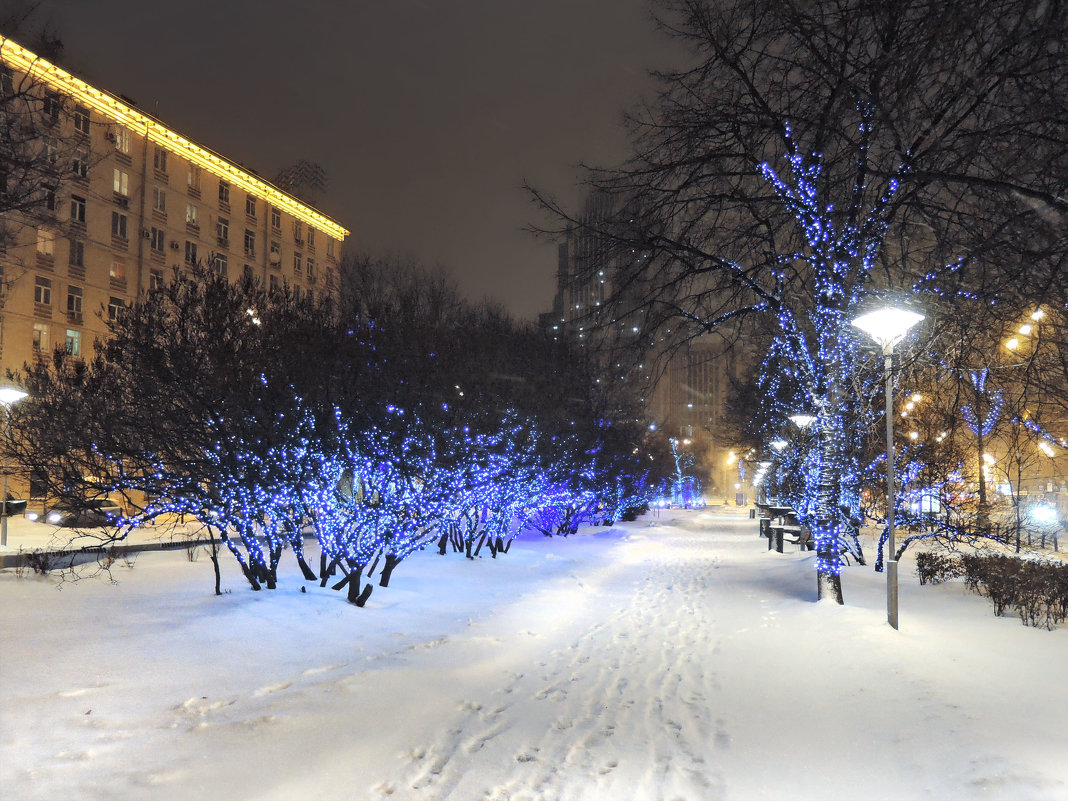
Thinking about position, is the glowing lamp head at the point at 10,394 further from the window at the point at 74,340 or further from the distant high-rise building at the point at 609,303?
the window at the point at 74,340

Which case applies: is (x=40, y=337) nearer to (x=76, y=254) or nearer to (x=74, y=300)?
(x=74, y=300)

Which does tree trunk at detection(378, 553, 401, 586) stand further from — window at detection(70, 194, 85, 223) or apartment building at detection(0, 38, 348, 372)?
window at detection(70, 194, 85, 223)

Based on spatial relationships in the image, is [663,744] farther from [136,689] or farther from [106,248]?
[106,248]

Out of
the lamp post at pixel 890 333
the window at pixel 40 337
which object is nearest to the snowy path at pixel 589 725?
the lamp post at pixel 890 333

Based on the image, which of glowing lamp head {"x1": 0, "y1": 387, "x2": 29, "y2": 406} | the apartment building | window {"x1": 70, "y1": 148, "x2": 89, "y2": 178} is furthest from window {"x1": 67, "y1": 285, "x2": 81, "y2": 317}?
window {"x1": 70, "y1": 148, "x2": 89, "y2": 178}

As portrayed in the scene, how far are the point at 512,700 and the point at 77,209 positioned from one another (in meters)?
41.5

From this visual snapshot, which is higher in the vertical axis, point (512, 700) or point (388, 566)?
point (388, 566)

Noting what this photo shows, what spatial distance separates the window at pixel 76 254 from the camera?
1494 inches

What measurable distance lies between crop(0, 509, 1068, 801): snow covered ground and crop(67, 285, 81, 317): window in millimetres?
31864

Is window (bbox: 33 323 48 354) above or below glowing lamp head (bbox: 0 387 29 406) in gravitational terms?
above

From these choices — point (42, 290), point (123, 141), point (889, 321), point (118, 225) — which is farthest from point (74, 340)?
point (889, 321)

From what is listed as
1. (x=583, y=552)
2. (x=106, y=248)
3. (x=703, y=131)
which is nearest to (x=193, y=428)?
→ (x=703, y=131)

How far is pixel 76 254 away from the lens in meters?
38.3

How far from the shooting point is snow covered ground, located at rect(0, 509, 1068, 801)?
15.2 feet
